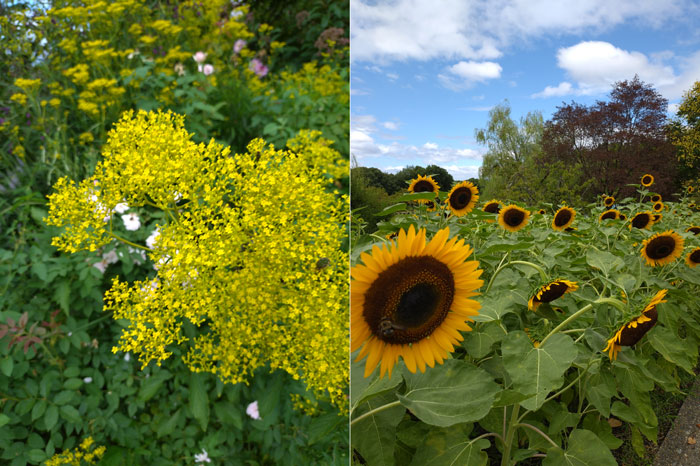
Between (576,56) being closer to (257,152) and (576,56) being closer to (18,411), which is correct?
(257,152)

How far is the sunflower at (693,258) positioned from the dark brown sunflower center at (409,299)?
4.59 ft

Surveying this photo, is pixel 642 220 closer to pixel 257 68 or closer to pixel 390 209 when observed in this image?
pixel 390 209

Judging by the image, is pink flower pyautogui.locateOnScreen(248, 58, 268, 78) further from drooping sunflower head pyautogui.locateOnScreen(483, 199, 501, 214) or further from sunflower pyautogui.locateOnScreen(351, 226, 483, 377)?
sunflower pyautogui.locateOnScreen(351, 226, 483, 377)

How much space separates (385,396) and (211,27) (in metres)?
3.43

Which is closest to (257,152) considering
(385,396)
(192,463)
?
(385,396)

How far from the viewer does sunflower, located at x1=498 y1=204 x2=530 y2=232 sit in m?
1.39

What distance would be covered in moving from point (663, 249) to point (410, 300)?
53.1 inches

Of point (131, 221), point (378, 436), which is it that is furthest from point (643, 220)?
point (131, 221)

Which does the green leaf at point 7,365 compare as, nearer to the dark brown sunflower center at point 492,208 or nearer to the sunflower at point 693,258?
the dark brown sunflower center at point 492,208

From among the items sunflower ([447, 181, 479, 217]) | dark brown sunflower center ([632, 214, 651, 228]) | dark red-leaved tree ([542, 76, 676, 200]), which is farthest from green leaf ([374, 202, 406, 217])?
dark red-leaved tree ([542, 76, 676, 200])

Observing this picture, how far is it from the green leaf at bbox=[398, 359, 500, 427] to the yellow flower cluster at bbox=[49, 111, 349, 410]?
19cm

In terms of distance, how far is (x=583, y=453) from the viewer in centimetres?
78

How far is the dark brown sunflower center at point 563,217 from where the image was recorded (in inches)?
66.7

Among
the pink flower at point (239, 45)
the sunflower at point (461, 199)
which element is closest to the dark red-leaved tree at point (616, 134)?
the sunflower at point (461, 199)
